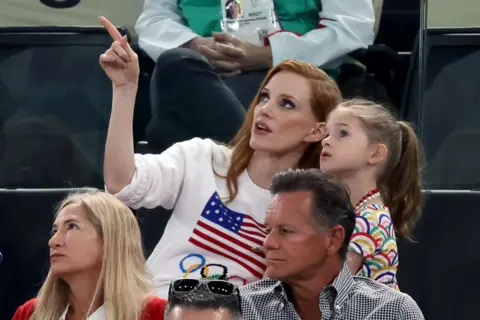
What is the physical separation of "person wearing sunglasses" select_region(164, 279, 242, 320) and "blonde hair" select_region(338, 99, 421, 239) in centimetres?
101

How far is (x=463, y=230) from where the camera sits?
2.78 metres

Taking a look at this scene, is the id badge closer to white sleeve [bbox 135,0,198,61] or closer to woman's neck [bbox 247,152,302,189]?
white sleeve [bbox 135,0,198,61]

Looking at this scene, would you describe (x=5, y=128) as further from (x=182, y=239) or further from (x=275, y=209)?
(x=275, y=209)

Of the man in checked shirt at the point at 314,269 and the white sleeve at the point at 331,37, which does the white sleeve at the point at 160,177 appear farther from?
the white sleeve at the point at 331,37

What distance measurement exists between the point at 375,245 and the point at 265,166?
0.36m

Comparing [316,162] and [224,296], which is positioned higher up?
[224,296]

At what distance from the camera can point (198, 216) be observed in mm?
2406

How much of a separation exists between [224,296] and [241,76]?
175 centimetres

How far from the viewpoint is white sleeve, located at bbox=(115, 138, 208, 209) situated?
234 centimetres

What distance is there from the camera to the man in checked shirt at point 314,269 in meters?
2.04

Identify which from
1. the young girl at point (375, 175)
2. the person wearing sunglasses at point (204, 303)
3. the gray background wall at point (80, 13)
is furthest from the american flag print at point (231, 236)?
the gray background wall at point (80, 13)

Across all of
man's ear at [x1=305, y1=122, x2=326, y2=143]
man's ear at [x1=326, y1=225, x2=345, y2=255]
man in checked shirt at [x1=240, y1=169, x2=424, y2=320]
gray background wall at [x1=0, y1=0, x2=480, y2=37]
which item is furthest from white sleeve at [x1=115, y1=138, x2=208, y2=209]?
gray background wall at [x1=0, y1=0, x2=480, y2=37]

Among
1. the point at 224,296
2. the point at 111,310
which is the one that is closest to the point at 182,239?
the point at 111,310

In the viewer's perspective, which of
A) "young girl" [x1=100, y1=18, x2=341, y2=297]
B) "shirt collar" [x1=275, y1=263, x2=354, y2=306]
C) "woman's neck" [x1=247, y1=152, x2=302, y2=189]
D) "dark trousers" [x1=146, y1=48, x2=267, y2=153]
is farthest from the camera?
"dark trousers" [x1=146, y1=48, x2=267, y2=153]
